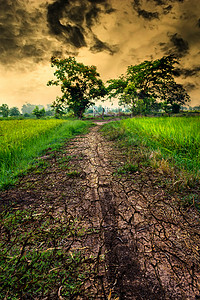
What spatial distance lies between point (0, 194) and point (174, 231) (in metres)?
2.38

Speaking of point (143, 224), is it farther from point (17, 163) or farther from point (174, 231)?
point (17, 163)

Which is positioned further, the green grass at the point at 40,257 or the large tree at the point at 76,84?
the large tree at the point at 76,84

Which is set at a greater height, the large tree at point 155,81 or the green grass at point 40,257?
the large tree at point 155,81

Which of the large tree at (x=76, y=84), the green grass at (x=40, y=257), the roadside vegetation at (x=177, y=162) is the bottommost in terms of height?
the green grass at (x=40, y=257)

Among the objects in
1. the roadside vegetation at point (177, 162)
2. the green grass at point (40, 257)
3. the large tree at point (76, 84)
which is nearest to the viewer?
the green grass at point (40, 257)

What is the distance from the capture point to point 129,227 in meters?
1.33

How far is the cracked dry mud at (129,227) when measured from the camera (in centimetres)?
88

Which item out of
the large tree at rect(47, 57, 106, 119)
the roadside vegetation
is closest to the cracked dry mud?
the roadside vegetation

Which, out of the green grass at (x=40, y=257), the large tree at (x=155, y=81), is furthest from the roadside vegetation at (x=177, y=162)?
the large tree at (x=155, y=81)

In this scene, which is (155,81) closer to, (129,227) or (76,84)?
(76,84)

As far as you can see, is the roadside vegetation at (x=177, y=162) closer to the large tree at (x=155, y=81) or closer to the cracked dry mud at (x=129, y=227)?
the cracked dry mud at (x=129, y=227)

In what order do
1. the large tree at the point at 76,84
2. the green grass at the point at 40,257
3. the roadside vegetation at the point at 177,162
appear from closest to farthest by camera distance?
the green grass at the point at 40,257 → the roadside vegetation at the point at 177,162 → the large tree at the point at 76,84

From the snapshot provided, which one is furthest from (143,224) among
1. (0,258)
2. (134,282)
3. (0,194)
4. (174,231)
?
(0,194)

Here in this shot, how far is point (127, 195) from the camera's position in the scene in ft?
6.09
